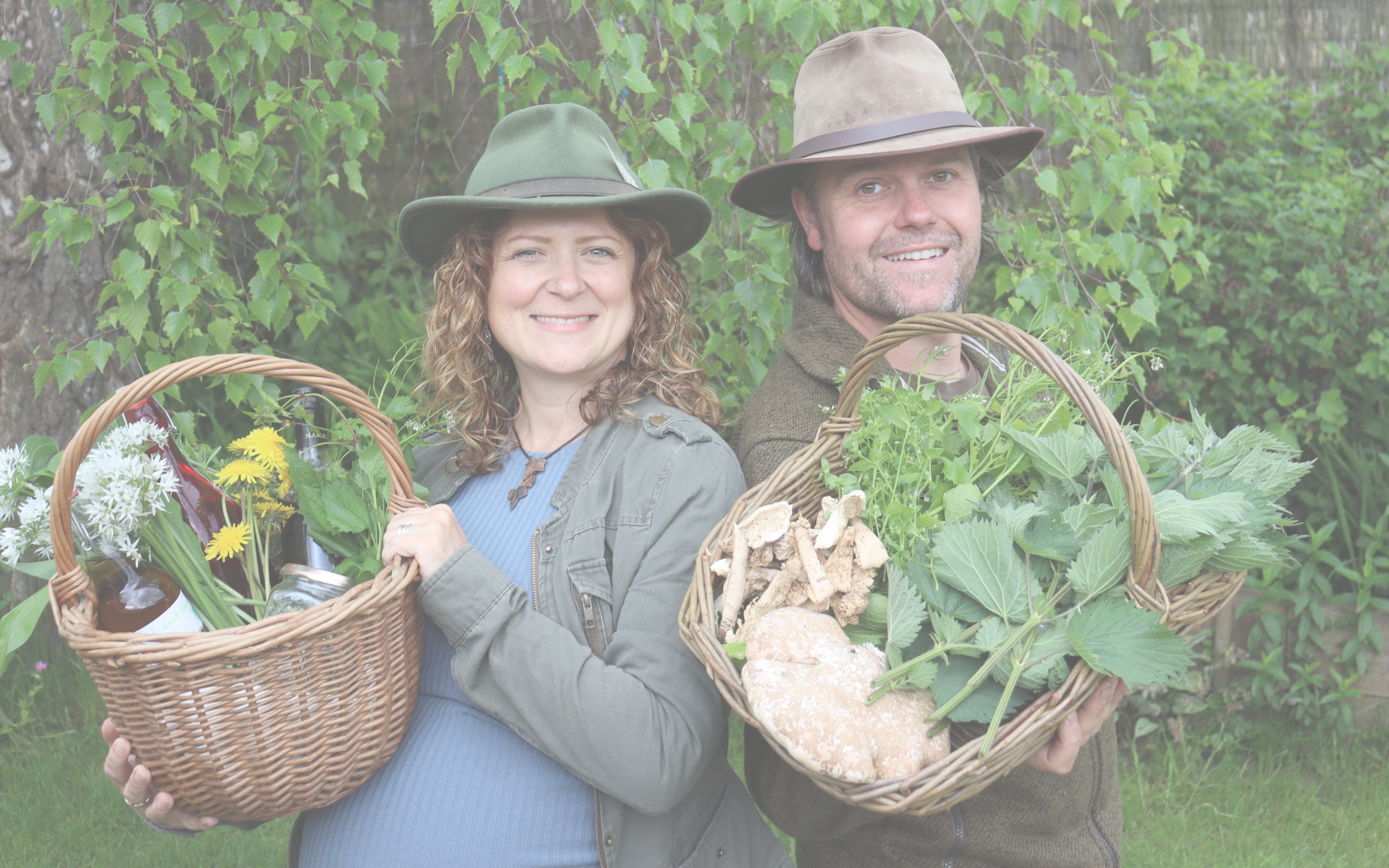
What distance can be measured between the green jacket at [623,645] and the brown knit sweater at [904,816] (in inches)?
4.7

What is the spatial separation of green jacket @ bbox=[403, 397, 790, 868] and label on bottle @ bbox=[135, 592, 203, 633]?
0.33 meters

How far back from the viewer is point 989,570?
1398mm

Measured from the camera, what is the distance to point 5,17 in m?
3.07

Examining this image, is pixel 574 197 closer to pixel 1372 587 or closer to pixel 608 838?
pixel 608 838

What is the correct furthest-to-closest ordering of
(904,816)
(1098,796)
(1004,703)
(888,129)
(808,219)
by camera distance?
(808,219) → (888,129) → (1098,796) → (904,816) → (1004,703)

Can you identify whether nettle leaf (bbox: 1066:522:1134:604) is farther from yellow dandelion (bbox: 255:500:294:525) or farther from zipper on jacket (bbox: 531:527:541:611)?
yellow dandelion (bbox: 255:500:294:525)

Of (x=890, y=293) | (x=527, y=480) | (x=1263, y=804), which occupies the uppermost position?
(x=890, y=293)

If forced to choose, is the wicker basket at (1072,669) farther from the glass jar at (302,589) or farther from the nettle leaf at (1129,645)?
the glass jar at (302,589)

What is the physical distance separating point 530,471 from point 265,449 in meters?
0.45

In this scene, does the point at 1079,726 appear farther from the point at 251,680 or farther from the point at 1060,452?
the point at 251,680

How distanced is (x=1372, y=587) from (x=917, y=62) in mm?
2852

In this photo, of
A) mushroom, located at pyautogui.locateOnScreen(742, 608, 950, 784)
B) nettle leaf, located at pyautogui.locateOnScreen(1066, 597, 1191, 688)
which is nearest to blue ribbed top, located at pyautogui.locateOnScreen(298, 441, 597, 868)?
mushroom, located at pyautogui.locateOnScreen(742, 608, 950, 784)

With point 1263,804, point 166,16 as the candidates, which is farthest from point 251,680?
point 1263,804

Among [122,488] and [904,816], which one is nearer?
[122,488]
